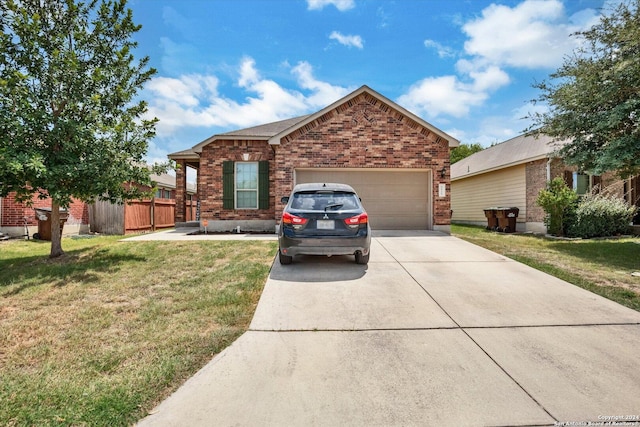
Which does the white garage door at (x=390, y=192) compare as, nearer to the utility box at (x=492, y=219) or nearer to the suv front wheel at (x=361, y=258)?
the utility box at (x=492, y=219)

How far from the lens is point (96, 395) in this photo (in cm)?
238

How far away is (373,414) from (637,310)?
4.38m

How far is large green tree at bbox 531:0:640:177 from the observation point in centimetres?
812

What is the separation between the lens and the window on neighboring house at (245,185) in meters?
12.3

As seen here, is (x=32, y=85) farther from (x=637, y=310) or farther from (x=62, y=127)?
(x=637, y=310)

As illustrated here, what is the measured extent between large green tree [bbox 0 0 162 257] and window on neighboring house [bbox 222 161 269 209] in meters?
4.90

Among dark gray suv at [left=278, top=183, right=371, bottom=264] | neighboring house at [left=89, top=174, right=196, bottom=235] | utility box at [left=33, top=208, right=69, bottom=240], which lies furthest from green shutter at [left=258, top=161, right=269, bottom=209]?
utility box at [left=33, top=208, right=69, bottom=240]

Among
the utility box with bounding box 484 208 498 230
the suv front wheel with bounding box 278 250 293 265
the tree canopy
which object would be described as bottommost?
the suv front wheel with bounding box 278 250 293 265

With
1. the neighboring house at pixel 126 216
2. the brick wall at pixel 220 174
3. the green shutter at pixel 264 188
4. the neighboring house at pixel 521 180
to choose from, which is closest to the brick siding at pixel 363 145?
the green shutter at pixel 264 188

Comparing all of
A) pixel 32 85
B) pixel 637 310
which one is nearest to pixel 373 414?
pixel 637 310

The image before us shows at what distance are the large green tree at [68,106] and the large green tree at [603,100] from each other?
11.7m

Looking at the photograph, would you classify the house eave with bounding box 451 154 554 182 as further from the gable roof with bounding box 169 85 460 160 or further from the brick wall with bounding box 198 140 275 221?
the brick wall with bounding box 198 140 275 221

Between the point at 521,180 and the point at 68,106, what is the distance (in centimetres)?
1636

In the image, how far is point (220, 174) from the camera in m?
12.3
